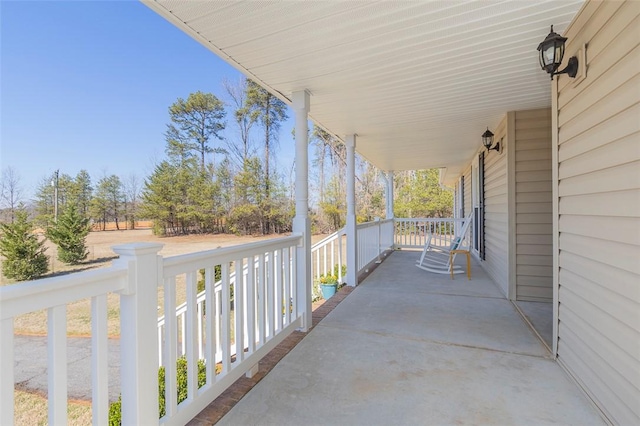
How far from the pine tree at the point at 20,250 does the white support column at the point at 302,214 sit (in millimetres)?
7967

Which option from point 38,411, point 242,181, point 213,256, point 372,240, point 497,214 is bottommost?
point 38,411

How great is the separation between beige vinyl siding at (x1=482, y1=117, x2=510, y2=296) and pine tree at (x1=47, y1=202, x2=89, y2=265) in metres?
11.0

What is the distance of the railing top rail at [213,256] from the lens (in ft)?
4.81

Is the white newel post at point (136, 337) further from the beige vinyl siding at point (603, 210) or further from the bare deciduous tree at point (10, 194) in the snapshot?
the bare deciduous tree at point (10, 194)

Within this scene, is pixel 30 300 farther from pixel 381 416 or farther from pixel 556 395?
pixel 556 395

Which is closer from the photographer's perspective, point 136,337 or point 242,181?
point 136,337

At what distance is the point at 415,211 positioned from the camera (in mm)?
17828

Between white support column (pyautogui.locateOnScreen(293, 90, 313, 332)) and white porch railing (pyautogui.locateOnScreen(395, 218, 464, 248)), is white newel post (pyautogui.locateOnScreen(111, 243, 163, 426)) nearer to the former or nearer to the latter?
white support column (pyautogui.locateOnScreen(293, 90, 313, 332))

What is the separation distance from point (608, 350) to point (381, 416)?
125 cm

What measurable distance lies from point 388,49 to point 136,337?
2.37 metres

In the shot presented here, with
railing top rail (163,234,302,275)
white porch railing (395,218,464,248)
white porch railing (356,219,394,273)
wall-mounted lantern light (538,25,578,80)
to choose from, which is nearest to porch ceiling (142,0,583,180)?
wall-mounted lantern light (538,25,578,80)

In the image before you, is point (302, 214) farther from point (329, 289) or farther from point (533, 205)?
point (533, 205)

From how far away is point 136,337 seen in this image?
126 centimetres

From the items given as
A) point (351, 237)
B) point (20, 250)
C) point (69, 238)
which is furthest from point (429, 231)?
point (69, 238)
